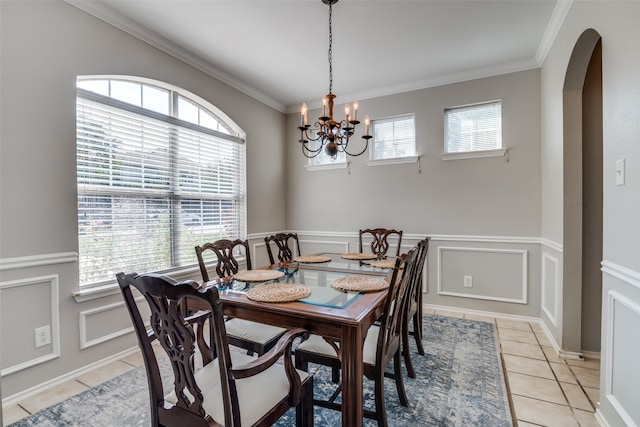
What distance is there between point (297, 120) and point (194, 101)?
5.33 ft

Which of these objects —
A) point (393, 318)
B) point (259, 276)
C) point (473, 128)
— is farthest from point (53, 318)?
point (473, 128)

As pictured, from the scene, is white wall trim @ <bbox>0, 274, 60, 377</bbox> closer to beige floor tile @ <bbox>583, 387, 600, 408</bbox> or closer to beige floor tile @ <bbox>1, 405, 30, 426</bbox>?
beige floor tile @ <bbox>1, 405, 30, 426</bbox>

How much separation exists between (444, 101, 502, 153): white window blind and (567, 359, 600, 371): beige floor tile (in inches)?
83.9

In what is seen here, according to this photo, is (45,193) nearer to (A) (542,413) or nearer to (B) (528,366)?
(A) (542,413)

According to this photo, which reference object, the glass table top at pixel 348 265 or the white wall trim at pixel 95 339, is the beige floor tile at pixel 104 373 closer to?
the white wall trim at pixel 95 339

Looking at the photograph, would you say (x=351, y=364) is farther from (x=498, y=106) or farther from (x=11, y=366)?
(x=498, y=106)

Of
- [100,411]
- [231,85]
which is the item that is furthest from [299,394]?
[231,85]

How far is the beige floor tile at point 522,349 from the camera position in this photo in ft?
8.36

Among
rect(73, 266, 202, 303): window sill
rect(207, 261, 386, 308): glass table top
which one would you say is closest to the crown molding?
rect(73, 266, 202, 303): window sill

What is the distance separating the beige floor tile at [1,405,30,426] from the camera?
5.90 feet

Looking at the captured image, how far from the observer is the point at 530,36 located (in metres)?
2.80

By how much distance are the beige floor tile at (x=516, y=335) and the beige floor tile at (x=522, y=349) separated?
77mm

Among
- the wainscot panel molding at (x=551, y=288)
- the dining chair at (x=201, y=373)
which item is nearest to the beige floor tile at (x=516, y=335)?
the wainscot panel molding at (x=551, y=288)

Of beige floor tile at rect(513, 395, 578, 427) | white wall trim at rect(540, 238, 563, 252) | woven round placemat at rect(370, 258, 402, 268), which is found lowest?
beige floor tile at rect(513, 395, 578, 427)
